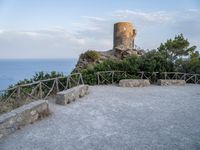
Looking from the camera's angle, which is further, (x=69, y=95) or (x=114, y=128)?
(x=69, y=95)

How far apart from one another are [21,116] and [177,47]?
53.5ft

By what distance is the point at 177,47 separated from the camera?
18438 mm

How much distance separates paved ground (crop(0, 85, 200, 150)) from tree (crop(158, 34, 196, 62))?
1147cm

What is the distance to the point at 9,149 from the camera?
3949 mm

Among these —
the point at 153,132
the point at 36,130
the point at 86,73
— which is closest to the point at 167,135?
the point at 153,132

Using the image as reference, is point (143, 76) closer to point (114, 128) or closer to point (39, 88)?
point (39, 88)

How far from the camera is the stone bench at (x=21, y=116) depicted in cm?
452

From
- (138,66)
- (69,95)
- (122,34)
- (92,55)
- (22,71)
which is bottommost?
(22,71)

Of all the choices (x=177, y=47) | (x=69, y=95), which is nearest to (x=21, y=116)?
(x=69, y=95)

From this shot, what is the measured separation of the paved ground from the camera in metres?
4.13

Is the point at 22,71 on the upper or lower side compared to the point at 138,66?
lower

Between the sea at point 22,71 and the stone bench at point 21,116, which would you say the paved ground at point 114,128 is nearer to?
the stone bench at point 21,116

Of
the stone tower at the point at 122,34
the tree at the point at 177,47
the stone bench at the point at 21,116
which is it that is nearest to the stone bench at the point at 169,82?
the tree at the point at 177,47

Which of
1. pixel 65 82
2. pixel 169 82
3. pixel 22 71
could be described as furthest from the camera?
pixel 22 71
